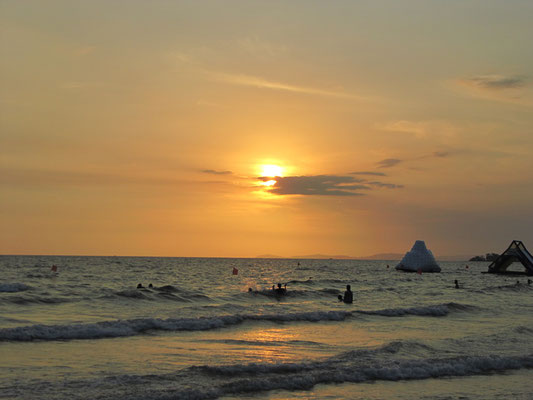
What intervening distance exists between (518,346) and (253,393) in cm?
1384

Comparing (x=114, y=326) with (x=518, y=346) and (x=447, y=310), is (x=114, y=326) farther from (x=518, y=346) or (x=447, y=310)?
(x=447, y=310)

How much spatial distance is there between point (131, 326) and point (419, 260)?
103358mm

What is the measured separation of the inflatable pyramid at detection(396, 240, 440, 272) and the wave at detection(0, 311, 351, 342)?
9196 centimetres

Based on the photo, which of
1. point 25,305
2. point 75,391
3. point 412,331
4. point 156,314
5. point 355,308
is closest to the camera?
point 75,391

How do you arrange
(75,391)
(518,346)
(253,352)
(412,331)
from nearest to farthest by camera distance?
(75,391)
(253,352)
(518,346)
(412,331)

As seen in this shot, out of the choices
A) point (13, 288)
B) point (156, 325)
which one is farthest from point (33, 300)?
point (156, 325)

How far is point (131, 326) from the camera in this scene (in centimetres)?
2586

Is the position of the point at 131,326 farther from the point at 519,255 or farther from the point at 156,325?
the point at 519,255

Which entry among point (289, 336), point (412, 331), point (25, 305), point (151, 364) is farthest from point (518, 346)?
point (25, 305)

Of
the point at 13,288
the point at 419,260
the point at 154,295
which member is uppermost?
the point at 419,260

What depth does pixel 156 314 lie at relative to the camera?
108ft

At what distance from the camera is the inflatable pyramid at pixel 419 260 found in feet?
393

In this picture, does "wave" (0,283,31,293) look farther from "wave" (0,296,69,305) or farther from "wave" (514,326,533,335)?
"wave" (514,326,533,335)

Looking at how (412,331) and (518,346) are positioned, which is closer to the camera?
(518,346)
